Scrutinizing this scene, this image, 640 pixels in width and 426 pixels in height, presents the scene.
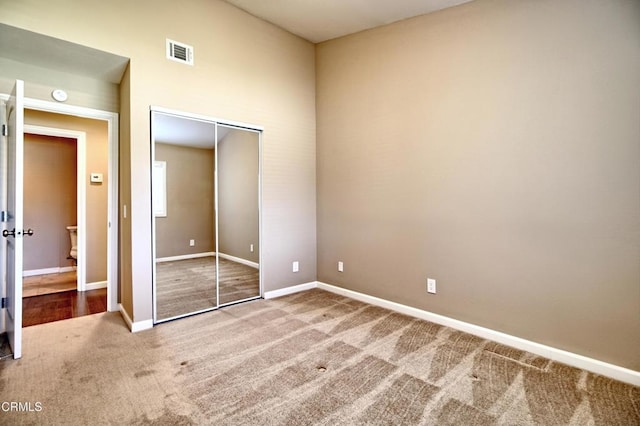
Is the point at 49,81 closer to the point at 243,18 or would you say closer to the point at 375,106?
the point at 243,18

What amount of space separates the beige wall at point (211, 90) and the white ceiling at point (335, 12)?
213 millimetres

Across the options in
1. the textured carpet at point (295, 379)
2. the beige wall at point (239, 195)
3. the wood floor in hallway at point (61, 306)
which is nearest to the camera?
the textured carpet at point (295, 379)

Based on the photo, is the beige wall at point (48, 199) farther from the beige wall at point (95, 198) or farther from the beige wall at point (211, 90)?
the beige wall at point (211, 90)

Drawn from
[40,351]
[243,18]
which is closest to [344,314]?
[40,351]

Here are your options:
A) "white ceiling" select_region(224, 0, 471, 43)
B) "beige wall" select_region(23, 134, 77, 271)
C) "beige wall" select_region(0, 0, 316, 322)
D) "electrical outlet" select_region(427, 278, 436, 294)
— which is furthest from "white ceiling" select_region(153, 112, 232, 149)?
"beige wall" select_region(23, 134, 77, 271)

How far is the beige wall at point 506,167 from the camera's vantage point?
221 cm

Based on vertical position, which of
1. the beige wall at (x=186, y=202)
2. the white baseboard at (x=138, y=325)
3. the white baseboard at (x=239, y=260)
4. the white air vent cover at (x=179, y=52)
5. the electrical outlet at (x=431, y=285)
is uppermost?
the white air vent cover at (x=179, y=52)

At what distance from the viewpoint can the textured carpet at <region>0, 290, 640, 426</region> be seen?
1.81 m

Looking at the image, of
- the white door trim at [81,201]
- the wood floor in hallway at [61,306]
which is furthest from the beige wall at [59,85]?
the wood floor in hallway at [61,306]

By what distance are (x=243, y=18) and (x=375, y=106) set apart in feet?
5.99

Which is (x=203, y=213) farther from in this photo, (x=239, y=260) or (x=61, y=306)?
(x=61, y=306)

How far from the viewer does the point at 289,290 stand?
13.5ft

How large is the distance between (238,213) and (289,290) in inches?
48.2

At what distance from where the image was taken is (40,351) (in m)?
2.57
